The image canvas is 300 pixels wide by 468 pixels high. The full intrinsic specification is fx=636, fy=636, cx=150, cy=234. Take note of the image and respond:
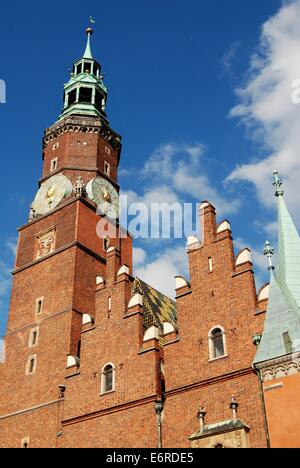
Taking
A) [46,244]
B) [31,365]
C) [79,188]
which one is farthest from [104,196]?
[31,365]

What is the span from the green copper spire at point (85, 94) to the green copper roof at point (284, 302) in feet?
59.2

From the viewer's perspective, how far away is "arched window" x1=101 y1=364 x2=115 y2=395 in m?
23.1

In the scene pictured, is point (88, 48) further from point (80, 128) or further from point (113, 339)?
point (113, 339)

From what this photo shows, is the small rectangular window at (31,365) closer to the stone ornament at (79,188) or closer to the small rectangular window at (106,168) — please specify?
the stone ornament at (79,188)

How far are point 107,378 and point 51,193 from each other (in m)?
12.8

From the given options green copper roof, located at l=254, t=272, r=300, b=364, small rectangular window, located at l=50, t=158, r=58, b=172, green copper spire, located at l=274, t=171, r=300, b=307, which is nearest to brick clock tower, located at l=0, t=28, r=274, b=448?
green copper roof, located at l=254, t=272, r=300, b=364

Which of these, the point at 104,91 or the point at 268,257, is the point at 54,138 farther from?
the point at 268,257

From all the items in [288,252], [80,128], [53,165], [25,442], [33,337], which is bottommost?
[25,442]

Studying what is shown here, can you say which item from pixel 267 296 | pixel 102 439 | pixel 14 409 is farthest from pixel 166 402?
pixel 14 409

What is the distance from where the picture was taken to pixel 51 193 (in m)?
33.2

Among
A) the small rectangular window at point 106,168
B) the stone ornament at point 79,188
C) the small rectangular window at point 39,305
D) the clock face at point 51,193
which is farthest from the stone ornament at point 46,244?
the small rectangular window at point 106,168

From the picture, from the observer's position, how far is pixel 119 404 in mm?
22156

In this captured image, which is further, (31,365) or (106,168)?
(106,168)
